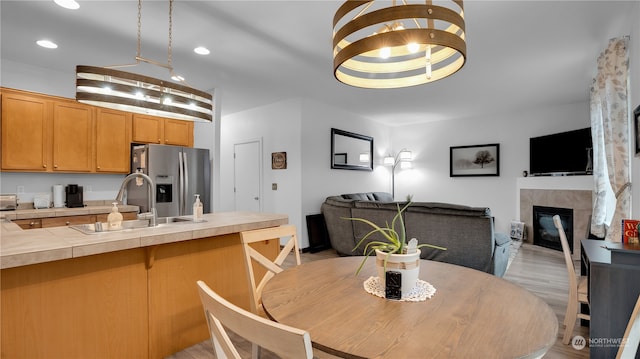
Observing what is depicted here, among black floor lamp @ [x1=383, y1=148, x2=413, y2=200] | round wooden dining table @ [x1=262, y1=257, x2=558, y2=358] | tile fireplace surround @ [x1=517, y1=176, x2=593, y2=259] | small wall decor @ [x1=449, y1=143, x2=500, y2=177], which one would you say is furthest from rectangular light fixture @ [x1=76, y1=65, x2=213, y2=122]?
small wall decor @ [x1=449, y1=143, x2=500, y2=177]

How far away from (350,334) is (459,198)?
21.5 ft

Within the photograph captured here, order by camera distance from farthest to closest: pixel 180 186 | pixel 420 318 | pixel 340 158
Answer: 1. pixel 340 158
2. pixel 180 186
3. pixel 420 318

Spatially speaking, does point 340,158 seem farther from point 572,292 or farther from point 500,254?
point 572,292

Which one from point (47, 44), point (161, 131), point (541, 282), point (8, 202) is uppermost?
point (47, 44)

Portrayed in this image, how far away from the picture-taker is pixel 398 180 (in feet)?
24.7

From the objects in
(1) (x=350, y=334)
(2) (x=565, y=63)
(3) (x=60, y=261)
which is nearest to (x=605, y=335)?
(1) (x=350, y=334)

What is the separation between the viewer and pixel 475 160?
653 cm

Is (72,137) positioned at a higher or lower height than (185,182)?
higher

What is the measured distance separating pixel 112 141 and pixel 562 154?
6.86 metres

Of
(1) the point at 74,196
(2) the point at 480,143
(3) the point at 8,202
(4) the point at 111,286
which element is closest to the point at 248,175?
(1) the point at 74,196

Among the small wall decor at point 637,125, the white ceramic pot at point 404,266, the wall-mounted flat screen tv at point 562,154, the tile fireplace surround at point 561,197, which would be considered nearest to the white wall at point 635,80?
the small wall decor at point 637,125

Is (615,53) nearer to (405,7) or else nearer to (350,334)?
(405,7)

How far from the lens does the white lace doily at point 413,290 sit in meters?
1.20

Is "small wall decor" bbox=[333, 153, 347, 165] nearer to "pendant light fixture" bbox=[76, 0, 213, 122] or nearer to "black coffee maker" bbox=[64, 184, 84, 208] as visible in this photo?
"pendant light fixture" bbox=[76, 0, 213, 122]
